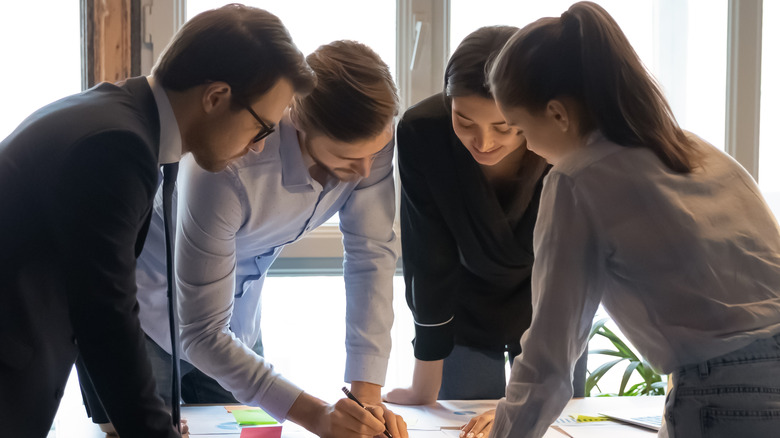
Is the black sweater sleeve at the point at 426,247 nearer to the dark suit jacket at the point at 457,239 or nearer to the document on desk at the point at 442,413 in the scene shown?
the dark suit jacket at the point at 457,239

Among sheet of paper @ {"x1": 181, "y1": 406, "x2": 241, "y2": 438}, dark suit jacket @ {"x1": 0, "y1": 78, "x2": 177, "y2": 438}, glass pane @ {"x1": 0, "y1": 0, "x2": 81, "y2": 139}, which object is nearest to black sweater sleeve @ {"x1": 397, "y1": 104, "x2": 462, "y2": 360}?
sheet of paper @ {"x1": 181, "y1": 406, "x2": 241, "y2": 438}

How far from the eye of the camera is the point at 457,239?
179 centimetres

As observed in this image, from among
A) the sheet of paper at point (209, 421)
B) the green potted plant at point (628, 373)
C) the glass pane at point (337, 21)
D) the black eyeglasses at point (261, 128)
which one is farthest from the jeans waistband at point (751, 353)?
the glass pane at point (337, 21)

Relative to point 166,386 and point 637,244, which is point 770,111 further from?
point 166,386

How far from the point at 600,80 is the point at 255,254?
89cm

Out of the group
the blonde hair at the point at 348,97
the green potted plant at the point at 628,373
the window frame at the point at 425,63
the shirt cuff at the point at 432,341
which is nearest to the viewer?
the blonde hair at the point at 348,97

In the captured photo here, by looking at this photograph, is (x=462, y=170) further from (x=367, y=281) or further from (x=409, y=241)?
(x=367, y=281)

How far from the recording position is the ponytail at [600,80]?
1.05m

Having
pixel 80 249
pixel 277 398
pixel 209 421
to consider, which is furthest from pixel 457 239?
pixel 80 249

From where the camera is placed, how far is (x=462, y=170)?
5.65ft

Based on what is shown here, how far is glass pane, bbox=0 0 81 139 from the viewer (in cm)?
256

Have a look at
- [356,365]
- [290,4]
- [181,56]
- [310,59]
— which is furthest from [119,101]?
[290,4]

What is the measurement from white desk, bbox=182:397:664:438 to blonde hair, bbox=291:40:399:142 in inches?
23.7

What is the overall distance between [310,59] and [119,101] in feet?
1.57
